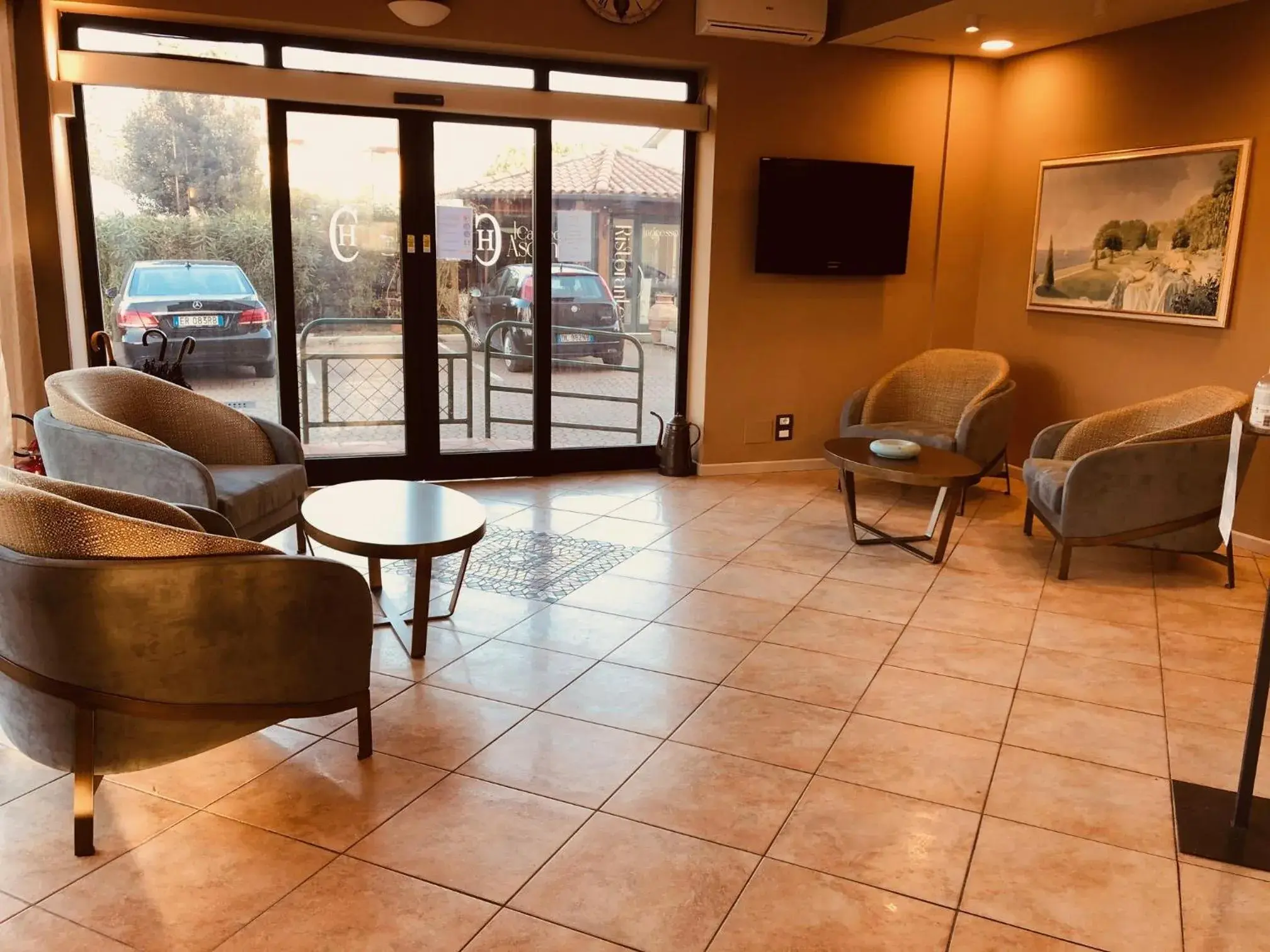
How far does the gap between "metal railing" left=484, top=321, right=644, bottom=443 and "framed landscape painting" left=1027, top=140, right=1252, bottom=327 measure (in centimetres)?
251

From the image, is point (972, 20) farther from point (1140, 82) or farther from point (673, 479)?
point (673, 479)

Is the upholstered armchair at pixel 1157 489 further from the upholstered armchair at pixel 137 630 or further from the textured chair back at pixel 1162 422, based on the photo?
the upholstered armchair at pixel 137 630

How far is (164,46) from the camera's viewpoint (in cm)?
→ 496

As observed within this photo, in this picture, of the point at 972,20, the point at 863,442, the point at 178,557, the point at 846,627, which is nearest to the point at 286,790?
the point at 178,557

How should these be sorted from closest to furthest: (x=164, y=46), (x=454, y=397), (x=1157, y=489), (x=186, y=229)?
(x=1157, y=489) → (x=164, y=46) → (x=186, y=229) → (x=454, y=397)

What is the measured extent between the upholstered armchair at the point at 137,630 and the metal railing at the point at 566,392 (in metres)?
3.56

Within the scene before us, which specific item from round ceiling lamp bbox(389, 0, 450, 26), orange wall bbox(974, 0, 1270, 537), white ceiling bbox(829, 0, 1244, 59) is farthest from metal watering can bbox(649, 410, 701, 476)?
round ceiling lamp bbox(389, 0, 450, 26)

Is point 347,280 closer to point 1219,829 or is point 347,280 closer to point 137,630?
point 137,630

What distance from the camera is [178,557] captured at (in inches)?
91.0

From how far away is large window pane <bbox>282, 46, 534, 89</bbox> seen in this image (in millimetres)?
5199

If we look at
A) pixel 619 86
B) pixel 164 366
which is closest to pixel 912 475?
pixel 619 86

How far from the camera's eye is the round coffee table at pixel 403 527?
128 inches

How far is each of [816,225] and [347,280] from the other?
2783 millimetres

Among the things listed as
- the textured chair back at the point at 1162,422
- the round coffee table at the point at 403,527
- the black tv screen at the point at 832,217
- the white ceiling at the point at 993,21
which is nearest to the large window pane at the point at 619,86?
the black tv screen at the point at 832,217
